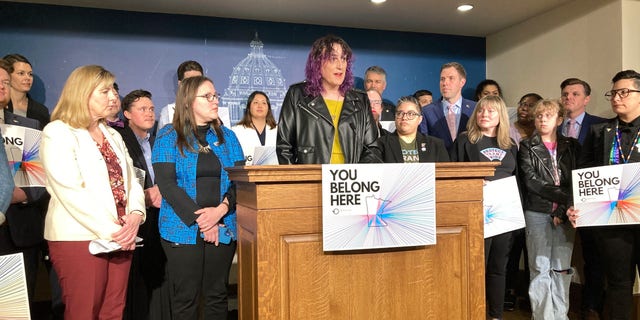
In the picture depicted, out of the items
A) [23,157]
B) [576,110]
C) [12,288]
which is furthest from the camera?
[576,110]

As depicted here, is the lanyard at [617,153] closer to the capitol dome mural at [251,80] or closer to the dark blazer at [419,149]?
the dark blazer at [419,149]

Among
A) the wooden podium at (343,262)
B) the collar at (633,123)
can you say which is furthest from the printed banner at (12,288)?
the collar at (633,123)

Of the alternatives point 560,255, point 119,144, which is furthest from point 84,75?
point 560,255

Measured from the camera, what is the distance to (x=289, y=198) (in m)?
1.63

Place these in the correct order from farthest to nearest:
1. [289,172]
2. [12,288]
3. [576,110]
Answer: [576,110] < [289,172] < [12,288]

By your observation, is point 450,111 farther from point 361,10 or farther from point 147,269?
point 147,269

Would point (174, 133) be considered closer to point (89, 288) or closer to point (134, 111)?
point (89, 288)

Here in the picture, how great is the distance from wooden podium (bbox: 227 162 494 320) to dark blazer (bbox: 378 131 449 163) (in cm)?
93

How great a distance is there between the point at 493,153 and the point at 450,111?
2.61 feet

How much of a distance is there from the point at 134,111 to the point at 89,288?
175cm

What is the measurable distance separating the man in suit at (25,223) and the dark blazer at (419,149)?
1881 millimetres

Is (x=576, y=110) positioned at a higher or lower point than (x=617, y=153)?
higher

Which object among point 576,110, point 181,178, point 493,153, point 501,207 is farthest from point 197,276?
point 576,110

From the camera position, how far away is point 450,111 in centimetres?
374
